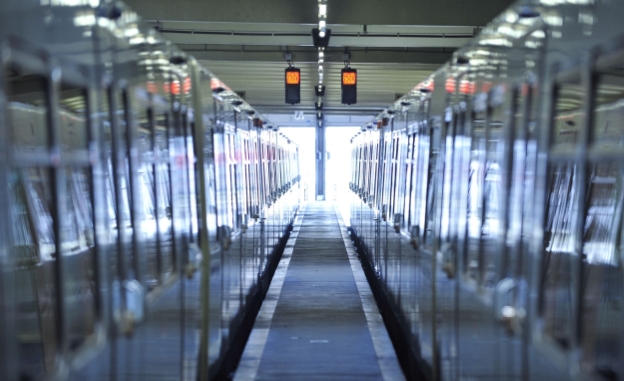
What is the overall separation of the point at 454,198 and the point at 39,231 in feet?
9.85

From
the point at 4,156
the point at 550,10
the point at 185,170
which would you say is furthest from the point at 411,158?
the point at 4,156

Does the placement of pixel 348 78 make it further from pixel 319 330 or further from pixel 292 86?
pixel 319 330

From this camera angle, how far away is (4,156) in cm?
212

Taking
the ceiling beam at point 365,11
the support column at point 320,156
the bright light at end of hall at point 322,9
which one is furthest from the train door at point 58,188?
the support column at point 320,156

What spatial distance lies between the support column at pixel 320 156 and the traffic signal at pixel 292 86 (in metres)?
18.2

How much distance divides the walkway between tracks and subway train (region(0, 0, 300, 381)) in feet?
1.43

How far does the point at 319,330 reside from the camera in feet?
26.4

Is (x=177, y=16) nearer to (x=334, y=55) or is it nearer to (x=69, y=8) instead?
(x=334, y=55)

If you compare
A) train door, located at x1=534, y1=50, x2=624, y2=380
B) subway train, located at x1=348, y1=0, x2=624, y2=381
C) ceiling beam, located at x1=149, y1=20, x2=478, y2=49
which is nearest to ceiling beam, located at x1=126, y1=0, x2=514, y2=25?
ceiling beam, located at x1=149, y1=20, x2=478, y2=49

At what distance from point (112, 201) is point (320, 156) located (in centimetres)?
2953

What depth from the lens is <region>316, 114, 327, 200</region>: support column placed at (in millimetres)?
33594

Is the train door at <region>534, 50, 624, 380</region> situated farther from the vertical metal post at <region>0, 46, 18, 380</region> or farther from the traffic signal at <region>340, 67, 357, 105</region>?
the traffic signal at <region>340, 67, 357, 105</region>

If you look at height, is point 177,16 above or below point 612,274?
above

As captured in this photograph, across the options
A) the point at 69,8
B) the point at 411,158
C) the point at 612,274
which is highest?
the point at 69,8
